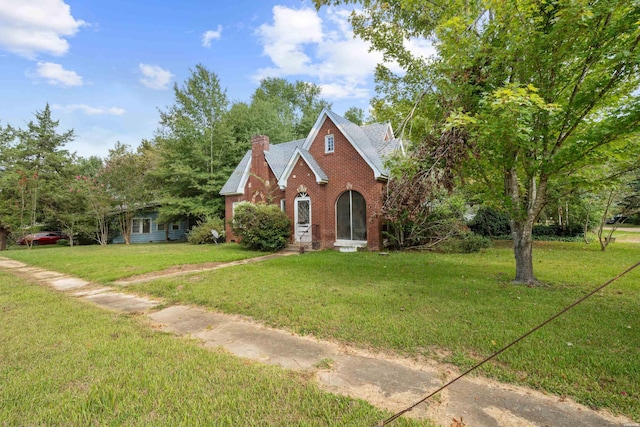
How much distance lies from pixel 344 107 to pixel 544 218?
1007 inches

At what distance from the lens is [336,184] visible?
47.6 ft

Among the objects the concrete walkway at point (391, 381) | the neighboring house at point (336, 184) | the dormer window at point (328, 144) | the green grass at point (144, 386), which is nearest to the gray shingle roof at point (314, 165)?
the neighboring house at point (336, 184)

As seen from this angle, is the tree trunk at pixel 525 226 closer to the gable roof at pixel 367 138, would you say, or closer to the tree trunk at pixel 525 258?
the tree trunk at pixel 525 258

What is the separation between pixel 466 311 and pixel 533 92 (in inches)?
180

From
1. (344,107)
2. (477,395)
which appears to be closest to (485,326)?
(477,395)

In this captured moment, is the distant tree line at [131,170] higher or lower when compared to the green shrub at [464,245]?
higher

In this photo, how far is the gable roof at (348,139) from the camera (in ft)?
44.4

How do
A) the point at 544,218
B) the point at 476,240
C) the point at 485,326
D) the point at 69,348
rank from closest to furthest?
the point at 69,348, the point at 485,326, the point at 476,240, the point at 544,218

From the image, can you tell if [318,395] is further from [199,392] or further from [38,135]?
[38,135]

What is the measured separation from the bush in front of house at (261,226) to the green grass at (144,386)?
384 inches

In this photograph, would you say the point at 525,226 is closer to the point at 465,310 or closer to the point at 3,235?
the point at 465,310

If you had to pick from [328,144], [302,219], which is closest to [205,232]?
[302,219]

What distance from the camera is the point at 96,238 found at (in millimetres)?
23328

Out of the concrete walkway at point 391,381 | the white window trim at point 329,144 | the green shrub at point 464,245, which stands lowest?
the concrete walkway at point 391,381
